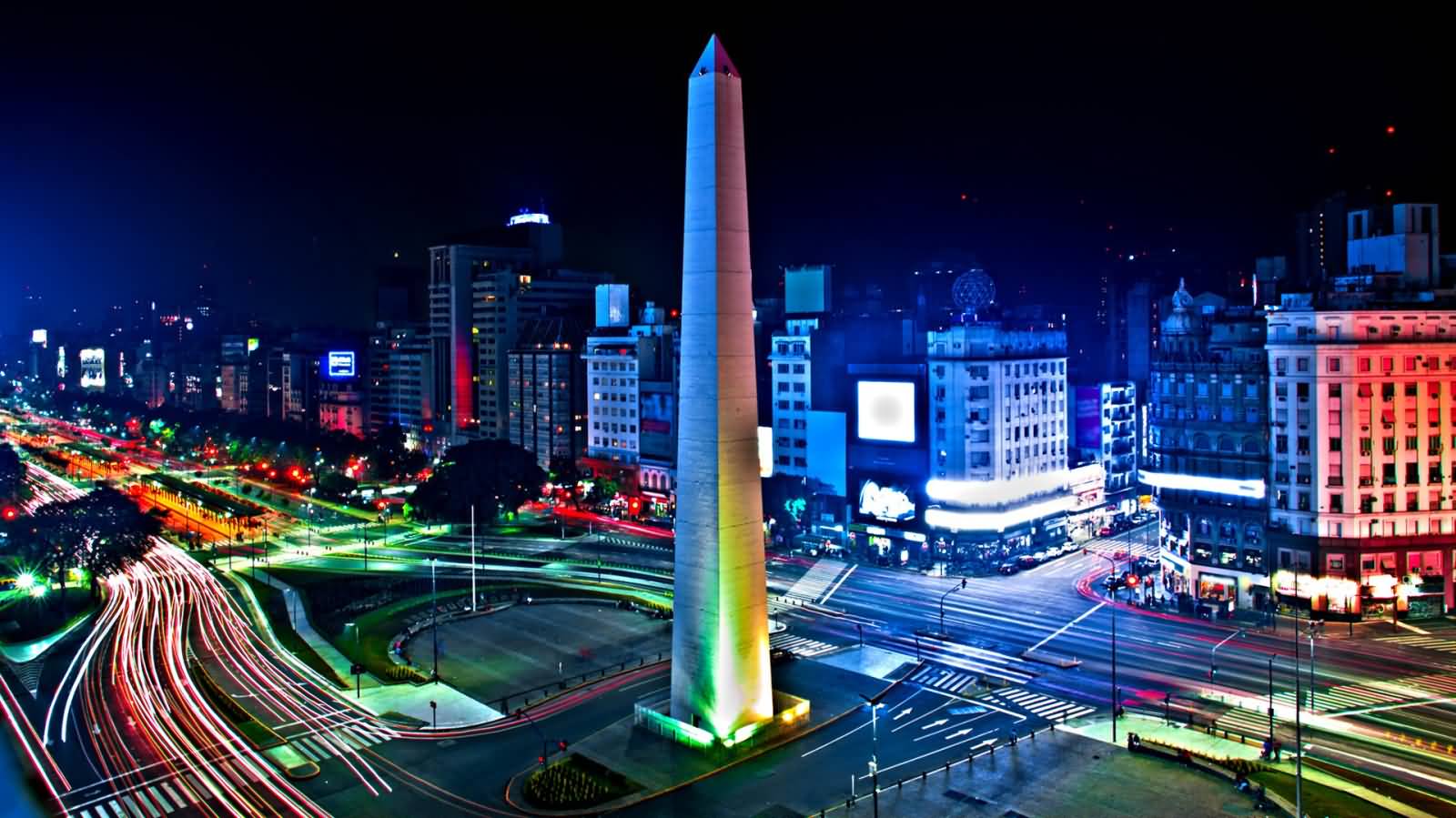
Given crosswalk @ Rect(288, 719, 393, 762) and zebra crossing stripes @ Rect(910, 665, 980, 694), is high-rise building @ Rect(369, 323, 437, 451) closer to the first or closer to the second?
crosswalk @ Rect(288, 719, 393, 762)

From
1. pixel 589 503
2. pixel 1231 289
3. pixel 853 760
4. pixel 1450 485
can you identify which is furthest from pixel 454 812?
pixel 1231 289

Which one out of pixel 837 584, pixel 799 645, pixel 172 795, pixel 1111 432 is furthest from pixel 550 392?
pixel 172 795

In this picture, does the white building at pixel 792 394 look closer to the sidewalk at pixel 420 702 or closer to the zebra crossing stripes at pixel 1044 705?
the zebra crossing stripes at pixel 1044 705

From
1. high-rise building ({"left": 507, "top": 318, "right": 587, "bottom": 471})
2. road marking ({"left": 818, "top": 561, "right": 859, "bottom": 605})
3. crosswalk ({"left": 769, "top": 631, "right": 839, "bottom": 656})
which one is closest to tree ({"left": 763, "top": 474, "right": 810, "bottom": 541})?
road marking ({"left": 818, "top": 561, "right": 859, "bottom": 605})

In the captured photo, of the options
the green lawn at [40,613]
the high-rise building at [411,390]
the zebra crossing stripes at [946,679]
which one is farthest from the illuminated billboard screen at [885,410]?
the high-rise building at [411,390]

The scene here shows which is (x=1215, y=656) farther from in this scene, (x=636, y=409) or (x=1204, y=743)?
(x=636, y=409)

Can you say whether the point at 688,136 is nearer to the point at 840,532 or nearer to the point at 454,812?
the point at 454,812
